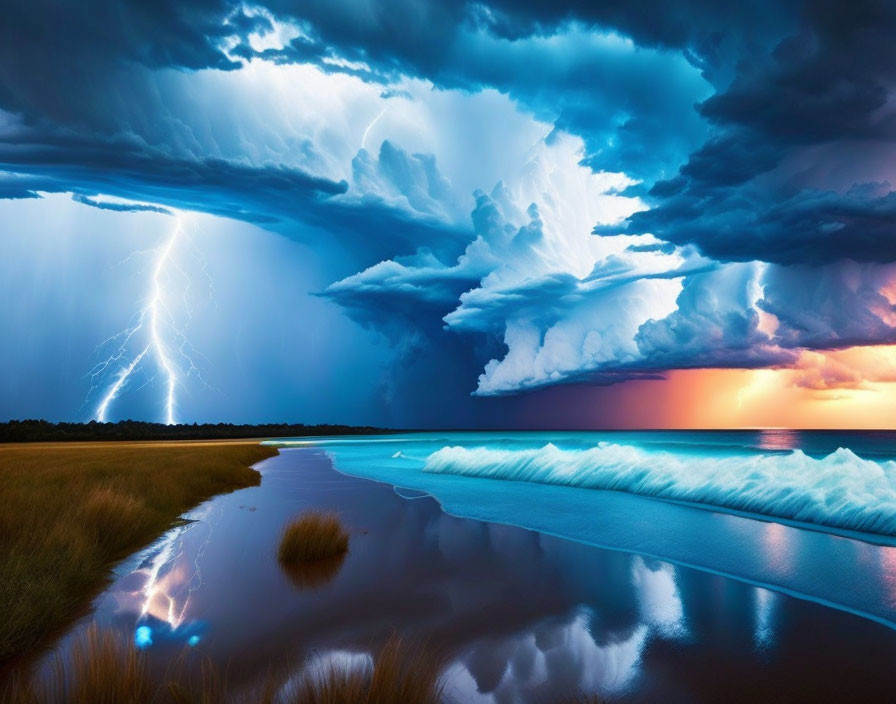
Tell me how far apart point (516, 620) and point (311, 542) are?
13.9 feet

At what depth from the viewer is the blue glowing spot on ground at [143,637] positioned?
17.6 ft

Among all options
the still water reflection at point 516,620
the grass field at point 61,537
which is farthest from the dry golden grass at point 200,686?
the grass field at point 61,537

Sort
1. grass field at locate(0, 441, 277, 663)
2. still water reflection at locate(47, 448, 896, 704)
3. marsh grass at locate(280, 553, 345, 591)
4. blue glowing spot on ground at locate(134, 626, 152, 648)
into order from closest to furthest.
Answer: still water reflection at locate(47, 448, 896, 704)
blue glowing spot on ground at locate(134, 626, 152, 648)
grass field at locate(0, 441, 277, 663)
marsh grass at locate(280, 553, 345, 591)

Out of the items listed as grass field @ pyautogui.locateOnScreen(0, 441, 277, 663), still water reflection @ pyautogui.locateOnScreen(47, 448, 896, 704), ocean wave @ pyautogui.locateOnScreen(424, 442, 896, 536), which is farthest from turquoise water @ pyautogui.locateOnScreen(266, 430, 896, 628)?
grass field @ pyautogui.locateOnScreen(0, 441, 277, 663)

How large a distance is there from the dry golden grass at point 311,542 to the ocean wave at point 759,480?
11737mm

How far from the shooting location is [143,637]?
5.59m

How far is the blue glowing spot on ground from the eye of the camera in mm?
5375

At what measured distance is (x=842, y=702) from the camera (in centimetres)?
433

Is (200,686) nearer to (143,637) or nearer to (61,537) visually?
(143,637)

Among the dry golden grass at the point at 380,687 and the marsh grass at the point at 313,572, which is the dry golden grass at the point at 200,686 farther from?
the marsh grass at the point at 313,572

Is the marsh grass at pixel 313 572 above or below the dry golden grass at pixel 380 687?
below

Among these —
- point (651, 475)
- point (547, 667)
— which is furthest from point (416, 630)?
point (651, 475)

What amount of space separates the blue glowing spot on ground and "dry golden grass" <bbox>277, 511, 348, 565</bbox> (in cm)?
292

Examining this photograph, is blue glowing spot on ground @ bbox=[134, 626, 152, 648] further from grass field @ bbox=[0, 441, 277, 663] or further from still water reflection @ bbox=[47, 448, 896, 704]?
grass field @ bbox=[0, 441, 277, 663]
